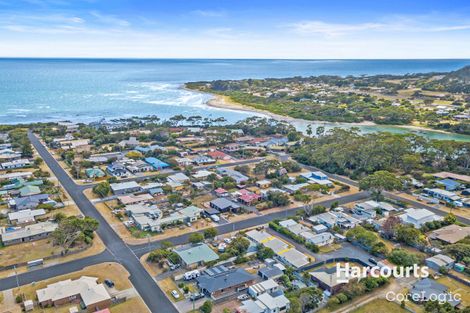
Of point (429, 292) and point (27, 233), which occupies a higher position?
point (27, 233)

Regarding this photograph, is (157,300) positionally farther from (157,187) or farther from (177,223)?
(157,187)

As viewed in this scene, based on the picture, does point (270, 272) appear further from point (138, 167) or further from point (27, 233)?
point (138, 167)

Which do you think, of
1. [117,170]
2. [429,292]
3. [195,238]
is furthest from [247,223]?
[117,170]

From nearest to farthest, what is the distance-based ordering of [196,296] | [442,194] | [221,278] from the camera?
[196,296] → [221,278] → [442,194]

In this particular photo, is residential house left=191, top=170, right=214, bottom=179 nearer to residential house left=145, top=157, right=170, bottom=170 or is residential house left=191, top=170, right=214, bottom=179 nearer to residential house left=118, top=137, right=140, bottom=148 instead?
→ residential house left=145, top=157, right=170, bottom=170

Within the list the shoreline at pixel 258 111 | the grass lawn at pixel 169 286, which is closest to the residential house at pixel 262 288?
the grass lawn at pixel 169 286

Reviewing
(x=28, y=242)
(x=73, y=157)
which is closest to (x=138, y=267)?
(x=28, y=242)
